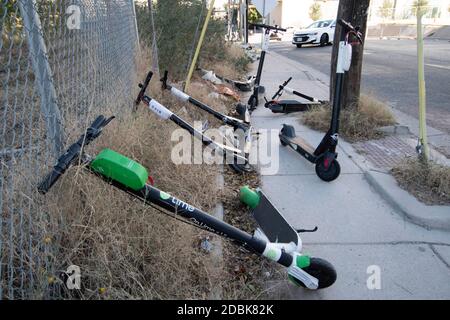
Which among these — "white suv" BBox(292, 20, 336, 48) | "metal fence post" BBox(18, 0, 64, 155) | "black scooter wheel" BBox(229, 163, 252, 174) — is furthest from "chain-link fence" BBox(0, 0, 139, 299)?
"white suv" BBox(292, 20, 336, 48)

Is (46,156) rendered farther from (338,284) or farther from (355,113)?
(355,113)

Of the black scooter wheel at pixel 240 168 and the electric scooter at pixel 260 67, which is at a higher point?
the electric scooter at pixel 260 67

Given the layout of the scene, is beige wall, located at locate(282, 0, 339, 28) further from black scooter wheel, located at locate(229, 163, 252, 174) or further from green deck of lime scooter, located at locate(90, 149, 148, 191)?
green deck of lime scooter, located at locate(90, 149, 148, 191)

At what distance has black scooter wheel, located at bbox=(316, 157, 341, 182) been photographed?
11.6 feet

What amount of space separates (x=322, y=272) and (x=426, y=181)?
1.81 metres

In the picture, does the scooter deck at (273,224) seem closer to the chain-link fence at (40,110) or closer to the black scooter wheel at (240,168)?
the black scooter wheel at (240,168)

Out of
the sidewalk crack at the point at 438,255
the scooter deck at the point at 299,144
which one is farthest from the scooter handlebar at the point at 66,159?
the scooter deck at the point at 299,144

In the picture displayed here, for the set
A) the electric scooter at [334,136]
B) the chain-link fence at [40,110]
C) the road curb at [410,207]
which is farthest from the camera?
the electric scooter at [334,136]

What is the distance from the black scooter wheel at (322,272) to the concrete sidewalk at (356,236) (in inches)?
4.5

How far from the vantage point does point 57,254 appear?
1.91 meters

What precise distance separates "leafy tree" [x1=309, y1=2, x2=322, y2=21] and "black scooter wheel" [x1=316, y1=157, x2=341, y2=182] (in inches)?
1996

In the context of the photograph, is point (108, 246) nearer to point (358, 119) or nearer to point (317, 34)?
point (358, 119)

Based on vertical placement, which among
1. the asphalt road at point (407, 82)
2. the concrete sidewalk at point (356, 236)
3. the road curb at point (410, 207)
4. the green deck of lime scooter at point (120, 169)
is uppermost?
the green deck of lime scooter at point (120, 169)

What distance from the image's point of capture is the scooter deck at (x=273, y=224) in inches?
97.9
